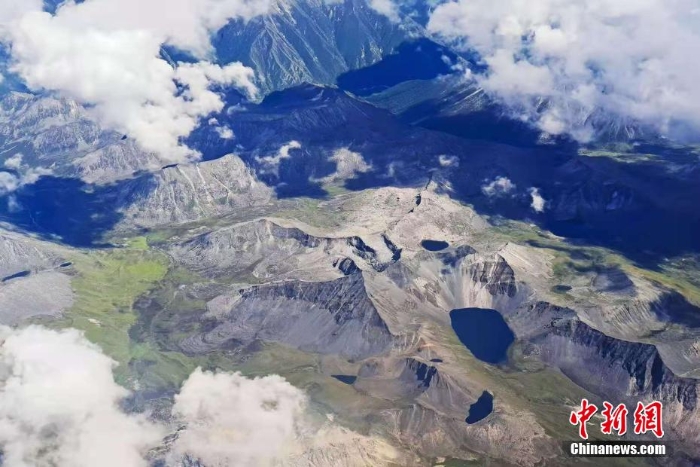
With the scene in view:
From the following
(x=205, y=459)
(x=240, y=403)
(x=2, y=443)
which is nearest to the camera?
(x=205, y=459)

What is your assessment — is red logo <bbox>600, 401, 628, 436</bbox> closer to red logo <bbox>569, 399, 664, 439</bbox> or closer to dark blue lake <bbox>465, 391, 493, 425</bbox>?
red logo <bbox>569, 399, 664, 439</bbox>

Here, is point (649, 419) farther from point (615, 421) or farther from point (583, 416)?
point (583, 416)

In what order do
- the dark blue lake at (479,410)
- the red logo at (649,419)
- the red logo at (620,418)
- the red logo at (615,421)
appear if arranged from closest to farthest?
the red logo at (615,421)
the red logo at (620,418)
the red logo at (649,419)
the dark blue lake at (479,410)

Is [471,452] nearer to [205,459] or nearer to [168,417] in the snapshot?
[205,459]

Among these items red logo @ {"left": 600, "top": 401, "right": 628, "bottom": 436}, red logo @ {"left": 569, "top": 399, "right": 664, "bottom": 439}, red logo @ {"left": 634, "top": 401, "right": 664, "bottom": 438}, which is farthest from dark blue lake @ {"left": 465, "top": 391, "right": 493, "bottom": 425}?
red logo @ {"left": 634, "top": 401, "right": 664, "bottom": 438}

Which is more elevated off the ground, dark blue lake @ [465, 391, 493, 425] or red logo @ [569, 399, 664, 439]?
dark blue lake @ [465, 391, 493, 425]

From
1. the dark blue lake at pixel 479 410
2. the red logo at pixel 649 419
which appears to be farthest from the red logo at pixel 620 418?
the dark blue lake at pixel 479 410

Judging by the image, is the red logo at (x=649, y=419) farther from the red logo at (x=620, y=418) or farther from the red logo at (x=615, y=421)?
the red logo at (x=615, y=421)

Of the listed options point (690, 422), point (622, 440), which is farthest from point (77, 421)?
point (690, 422)
